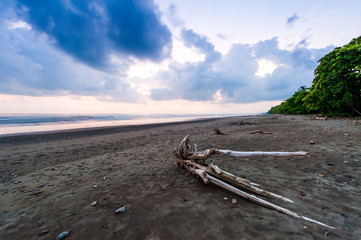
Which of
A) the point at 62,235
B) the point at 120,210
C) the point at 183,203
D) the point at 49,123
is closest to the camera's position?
the point at 62,235

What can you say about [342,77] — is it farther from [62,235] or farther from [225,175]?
[62,235]

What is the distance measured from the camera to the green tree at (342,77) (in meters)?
15.6

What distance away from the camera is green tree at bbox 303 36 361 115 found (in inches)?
613

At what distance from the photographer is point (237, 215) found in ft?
7.93

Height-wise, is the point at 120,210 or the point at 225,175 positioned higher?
the point at 225,175

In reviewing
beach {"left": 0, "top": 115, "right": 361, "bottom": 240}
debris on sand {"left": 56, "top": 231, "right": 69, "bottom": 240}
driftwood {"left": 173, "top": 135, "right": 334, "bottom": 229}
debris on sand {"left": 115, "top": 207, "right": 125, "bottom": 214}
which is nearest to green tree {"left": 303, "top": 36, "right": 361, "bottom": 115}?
beach {"left": 0, "top": 115, "right": 361, "bottom": 240}

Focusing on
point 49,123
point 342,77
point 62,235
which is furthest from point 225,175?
point 49,123

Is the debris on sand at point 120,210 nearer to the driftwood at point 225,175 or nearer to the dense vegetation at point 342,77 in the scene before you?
the driftwood at point 225,175

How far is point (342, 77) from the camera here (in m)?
16.8

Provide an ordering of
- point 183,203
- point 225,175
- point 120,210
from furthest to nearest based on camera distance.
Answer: point 225,175, point 183,203, point 120,210

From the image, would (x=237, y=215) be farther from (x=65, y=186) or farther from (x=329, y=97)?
(x=329, y=97)

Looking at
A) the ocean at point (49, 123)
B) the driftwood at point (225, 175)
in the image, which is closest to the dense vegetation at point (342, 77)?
the driftwood at point (225, 175)

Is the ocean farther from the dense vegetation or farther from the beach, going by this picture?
the dense vegetation

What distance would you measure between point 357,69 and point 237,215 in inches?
896
